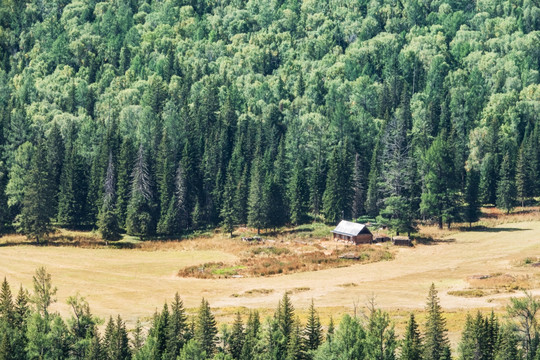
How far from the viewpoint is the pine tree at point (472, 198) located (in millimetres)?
165000

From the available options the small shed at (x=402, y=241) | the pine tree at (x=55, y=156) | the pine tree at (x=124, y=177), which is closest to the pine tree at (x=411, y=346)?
the small shed at (x=402, y=241)

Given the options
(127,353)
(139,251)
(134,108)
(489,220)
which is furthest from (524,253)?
(134,108)

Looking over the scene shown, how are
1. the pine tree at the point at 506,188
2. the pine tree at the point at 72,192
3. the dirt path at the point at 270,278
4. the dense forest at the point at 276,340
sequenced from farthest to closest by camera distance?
the pine tree at the point at 506,188, the pine tree at the point at 72,192, the dirt path at the point at 270,278, the dense forest at the point at 276,340

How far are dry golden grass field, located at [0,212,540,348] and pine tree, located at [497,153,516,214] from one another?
12.2m

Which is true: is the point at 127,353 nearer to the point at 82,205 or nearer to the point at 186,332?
the point at 186,332

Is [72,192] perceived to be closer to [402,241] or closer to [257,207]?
[257,207]

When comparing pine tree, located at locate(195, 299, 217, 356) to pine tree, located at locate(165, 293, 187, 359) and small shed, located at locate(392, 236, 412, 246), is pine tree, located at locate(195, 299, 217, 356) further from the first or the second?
small shed, located at locate(392, 236, 412, 246)

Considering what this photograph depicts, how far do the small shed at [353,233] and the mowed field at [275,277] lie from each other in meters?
7.25

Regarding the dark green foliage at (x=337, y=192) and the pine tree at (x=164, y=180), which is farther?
the dark green foliage at (x=337, y=192)

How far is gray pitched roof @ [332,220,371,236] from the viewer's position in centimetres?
15188

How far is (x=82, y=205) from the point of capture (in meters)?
169

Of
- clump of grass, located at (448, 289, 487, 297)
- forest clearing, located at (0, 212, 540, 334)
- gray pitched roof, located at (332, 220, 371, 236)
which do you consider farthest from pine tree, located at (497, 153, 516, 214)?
clump of grass, located at (448, 289, 487, 297)

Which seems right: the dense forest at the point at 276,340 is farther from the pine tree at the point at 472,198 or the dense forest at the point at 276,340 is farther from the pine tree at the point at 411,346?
the pine tree at the point at 472,198

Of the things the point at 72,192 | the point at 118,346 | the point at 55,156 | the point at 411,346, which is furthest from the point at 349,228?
the point at 118,346
